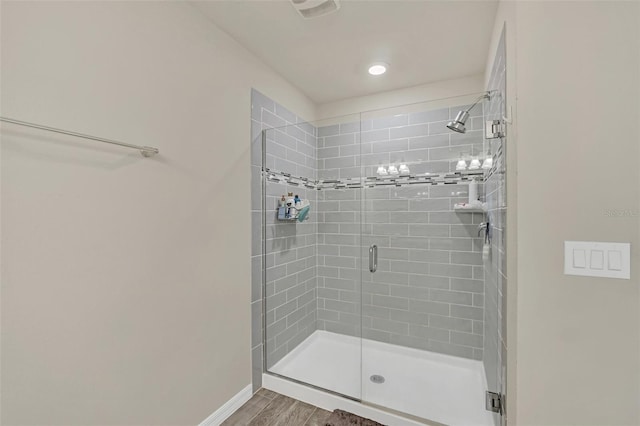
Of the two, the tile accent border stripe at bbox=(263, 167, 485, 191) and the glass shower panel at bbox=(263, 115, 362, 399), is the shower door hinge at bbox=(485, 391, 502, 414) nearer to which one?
the glass shower panel at bbox=(263, 115, 362, 399)

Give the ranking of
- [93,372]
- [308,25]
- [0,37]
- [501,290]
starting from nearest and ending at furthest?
→ [0,37] → [93,372] → [501,290] → [308,25]

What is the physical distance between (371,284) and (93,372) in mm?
1843

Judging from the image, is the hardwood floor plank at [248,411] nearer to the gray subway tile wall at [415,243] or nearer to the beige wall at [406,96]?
the gray subway tile wall at [415,243]

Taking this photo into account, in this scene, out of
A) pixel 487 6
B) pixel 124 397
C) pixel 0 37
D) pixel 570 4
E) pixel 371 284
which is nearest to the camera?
pixel 0 37

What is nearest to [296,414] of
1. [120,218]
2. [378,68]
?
[120,218]

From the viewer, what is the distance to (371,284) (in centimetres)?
238

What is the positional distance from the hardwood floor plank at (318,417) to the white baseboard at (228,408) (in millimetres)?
492

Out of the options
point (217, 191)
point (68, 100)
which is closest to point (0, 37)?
point (68, 100)

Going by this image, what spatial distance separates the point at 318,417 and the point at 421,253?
140cm

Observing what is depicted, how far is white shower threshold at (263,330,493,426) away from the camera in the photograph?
179 centimetres

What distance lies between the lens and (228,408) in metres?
1.85

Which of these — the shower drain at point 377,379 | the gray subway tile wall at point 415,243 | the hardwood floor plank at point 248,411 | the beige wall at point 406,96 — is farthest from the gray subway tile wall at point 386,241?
the beige wall at point 406,96

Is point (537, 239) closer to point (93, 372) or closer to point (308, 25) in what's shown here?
point (308, 25)

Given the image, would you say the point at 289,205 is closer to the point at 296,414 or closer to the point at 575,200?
the point at 296,414
